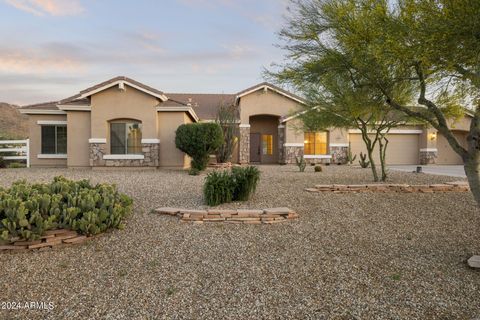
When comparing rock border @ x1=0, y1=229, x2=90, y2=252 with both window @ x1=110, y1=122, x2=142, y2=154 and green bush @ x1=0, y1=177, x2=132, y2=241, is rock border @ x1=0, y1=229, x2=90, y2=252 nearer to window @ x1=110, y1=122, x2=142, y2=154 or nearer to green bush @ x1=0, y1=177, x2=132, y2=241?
green bush @ x1=0, y1=177, x2=132, y2=241

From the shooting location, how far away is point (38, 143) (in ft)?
59.1

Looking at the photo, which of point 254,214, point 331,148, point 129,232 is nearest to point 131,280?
point 129,232

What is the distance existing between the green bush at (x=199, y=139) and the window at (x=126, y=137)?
3026mm

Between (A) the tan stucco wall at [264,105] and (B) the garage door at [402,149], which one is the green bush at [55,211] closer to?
(A) the tan stucco wall at [264,105]

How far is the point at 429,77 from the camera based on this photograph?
23.3ft

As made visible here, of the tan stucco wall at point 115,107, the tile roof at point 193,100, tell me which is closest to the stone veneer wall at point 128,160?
the tan stucco wall at point 115,107

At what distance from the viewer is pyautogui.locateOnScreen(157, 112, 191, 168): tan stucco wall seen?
17.1m

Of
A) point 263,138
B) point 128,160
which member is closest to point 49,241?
point 128,160

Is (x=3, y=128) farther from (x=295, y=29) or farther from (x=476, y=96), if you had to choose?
(x=476, y=96)

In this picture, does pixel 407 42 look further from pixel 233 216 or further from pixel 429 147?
pixel 429 147

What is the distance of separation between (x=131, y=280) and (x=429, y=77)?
720 cm

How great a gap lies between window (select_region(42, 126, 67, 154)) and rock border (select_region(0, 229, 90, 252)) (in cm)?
1436

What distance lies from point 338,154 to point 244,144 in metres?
6.83

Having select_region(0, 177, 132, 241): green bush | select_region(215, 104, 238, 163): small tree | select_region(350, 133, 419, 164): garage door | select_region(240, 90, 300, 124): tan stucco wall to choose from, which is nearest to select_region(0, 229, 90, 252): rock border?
select_region(0, 177, 132, 241): green bush
